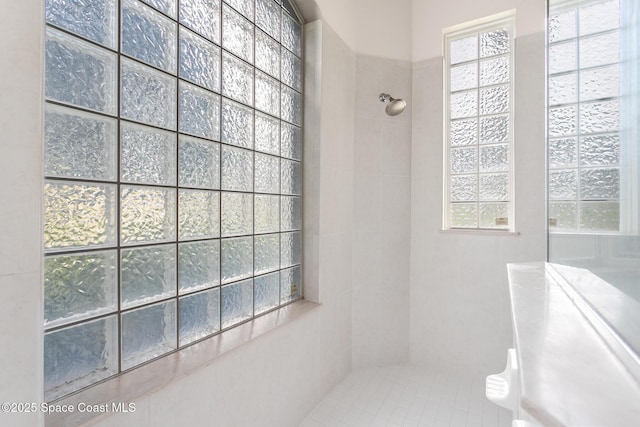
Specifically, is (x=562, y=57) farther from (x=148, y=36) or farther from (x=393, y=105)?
(x=148, y=36)

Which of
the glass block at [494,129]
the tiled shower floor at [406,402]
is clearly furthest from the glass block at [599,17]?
the tiled shower floor at [406,402]

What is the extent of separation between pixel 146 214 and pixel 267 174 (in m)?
0.68

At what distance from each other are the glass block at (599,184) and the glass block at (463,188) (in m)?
1.20

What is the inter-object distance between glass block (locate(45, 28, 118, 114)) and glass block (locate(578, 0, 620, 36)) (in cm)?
136

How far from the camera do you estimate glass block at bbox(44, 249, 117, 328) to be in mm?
817

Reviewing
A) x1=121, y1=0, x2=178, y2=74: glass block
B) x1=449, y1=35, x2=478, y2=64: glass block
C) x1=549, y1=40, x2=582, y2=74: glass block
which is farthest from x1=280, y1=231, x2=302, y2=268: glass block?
x1=449, y1=35, x2=478, y2=64: glass block

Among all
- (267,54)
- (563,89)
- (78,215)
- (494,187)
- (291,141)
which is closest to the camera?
(78,215)

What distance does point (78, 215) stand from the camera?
0.88 m

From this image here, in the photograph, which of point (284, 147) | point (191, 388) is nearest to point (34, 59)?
point (191, 388)

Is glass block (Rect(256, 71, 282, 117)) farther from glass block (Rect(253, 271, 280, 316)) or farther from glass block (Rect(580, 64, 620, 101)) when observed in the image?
glass block (Rect(580, 64, 620, 101))

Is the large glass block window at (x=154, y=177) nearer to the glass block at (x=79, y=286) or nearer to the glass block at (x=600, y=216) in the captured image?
the glass block at (x=79, y=286)

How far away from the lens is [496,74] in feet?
7.15

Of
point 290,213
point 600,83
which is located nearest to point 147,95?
point 290,213

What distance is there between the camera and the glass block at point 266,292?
156 centimetres
